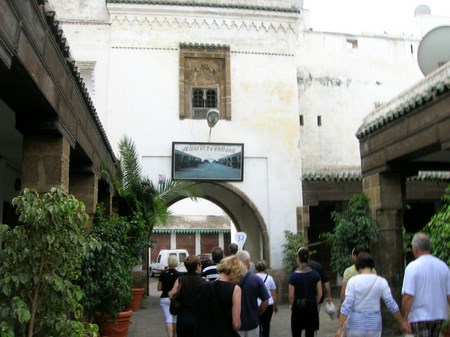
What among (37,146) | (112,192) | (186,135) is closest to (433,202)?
(186,135)

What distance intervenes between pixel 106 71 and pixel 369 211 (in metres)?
8.94

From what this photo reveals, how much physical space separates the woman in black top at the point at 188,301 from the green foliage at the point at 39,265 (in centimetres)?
136

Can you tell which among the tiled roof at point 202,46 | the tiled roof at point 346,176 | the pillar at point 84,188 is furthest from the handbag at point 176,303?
the tiled roof at point 202,46

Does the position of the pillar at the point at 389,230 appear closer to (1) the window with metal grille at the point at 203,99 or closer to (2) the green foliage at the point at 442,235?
(2) the green foliage at the point at 442,235

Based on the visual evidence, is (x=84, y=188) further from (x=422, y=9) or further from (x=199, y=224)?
(x=199, y=224)

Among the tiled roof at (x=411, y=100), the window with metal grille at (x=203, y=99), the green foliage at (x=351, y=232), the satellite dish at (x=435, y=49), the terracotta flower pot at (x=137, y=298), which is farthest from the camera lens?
the window with metal grille at (x=203, y=99)

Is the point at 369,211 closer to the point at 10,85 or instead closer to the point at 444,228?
the point at 444,228

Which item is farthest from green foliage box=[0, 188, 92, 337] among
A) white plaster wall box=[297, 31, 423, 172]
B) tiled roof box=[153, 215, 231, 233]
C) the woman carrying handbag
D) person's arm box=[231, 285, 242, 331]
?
tiled roof box=[153, 215, 231, 233]

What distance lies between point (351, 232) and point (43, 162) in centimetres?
566

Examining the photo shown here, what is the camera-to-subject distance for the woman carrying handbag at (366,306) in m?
4.99

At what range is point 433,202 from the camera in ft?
56.7

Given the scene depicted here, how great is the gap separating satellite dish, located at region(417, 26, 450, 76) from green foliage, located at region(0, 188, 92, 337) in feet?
22.7

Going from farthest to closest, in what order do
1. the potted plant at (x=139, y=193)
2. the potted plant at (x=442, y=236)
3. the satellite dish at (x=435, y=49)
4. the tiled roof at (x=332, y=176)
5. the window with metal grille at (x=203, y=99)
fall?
the window with metal grille at (x=203, y=99) → the tiled roof at (x=332, y=176) → the potted plant at (x=139, y=193) → the satellite dish at (x=435, y=49) → the potted plant at (x=442, y=236)

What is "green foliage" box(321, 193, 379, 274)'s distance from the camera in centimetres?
930
